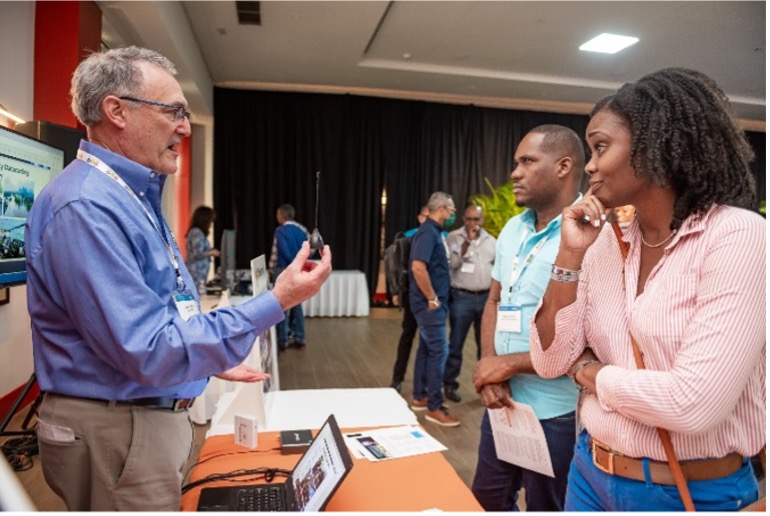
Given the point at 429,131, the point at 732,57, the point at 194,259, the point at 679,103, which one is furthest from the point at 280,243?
the point at 732,57

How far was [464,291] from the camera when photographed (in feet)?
13.9

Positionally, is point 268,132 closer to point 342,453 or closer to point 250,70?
point 250,70

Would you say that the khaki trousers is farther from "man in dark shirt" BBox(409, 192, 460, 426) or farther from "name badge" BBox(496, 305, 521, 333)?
"man in dark shirt" BBox(409, 192, 460, 426)

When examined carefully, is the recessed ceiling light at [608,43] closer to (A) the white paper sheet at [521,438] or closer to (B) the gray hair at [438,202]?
(B) the gray hair at [438,202]

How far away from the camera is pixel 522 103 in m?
9.09

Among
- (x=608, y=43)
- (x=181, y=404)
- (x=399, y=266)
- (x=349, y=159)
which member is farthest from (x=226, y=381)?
(x=349, y=159)

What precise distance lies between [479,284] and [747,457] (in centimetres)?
331

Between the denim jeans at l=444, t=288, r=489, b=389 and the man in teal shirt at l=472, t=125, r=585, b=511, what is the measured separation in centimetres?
246

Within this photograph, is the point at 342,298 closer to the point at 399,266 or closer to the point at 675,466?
the point at 399,266

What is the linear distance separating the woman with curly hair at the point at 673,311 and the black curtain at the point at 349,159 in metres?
7.25

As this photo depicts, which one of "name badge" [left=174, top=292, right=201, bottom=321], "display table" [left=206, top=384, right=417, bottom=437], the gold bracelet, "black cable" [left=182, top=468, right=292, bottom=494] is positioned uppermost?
"name badge" [left=174, top=292, right=201, bottom=321]

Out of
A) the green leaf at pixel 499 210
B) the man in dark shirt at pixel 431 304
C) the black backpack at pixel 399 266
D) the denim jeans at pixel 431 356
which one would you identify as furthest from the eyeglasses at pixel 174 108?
the green leaf at pixel 499 210

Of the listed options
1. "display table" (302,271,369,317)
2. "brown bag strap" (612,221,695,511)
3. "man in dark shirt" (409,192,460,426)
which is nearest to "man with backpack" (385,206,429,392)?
"man in dark shirt" (409,192,460,426)

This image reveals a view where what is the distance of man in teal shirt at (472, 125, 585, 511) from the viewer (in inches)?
57.6
